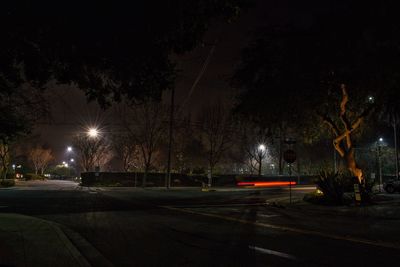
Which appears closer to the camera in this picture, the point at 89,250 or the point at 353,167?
the point at 89,250

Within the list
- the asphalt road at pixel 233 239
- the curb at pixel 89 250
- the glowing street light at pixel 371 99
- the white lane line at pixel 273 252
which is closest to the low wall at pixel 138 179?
the glowing street light at pixel 371 99

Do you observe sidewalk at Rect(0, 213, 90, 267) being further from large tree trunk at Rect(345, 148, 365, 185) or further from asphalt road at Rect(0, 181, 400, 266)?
large tree trunk at Rect(345, 148, 365, 185)

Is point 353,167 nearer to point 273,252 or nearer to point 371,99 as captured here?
point 371,99

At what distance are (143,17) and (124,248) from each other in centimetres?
542

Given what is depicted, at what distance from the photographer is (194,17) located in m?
8.17

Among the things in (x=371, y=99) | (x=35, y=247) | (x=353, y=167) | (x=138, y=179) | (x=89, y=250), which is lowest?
(x=89, y=250)

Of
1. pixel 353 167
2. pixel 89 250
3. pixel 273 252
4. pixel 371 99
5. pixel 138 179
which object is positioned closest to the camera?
pixel 273 252

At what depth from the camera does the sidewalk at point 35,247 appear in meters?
7.85

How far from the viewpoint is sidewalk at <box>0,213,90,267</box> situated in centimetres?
785

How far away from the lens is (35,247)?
917cm

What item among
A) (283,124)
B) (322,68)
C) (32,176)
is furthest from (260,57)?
(32,176)

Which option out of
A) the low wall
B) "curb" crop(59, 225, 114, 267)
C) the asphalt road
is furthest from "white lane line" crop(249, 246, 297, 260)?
the low wall

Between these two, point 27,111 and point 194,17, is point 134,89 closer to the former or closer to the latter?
point 194,17

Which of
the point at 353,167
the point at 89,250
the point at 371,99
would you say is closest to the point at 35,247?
the point at 89,250
